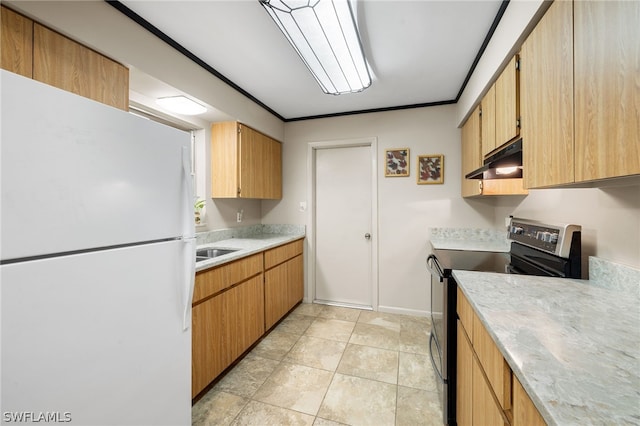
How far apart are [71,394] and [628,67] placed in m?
1.91

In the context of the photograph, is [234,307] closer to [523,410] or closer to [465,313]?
[465,313]

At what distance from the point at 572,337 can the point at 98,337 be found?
1483 mm

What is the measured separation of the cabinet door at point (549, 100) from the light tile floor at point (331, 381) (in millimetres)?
1505

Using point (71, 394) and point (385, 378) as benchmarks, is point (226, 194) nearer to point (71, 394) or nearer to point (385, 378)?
point (71, 394)

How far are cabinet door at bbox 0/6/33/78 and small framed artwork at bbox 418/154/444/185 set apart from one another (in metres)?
3.02

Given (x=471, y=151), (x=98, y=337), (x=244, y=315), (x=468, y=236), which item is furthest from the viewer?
(x=468, y=236)

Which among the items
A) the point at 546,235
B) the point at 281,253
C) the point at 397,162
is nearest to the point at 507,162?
the point at 546,235

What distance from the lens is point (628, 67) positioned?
2.30ft

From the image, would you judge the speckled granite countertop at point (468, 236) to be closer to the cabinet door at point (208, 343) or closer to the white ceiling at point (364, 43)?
the white ceiling at point (364, 43)

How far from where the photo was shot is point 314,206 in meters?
3.37

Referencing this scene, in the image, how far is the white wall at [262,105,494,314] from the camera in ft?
9.27

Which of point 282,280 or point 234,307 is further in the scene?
point 282,280

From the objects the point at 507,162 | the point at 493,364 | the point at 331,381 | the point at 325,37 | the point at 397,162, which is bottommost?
the point at 331,381

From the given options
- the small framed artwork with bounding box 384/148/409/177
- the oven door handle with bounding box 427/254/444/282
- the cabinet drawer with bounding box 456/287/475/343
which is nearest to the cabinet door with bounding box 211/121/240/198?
the small framed artwork with bounding box 384/148/409/177
